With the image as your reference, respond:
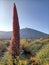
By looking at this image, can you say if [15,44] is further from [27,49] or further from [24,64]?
[24,64]

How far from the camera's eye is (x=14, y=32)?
15.4 meters

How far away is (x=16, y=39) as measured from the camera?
1530 centimetres

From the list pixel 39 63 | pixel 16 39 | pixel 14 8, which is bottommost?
pixel 39 63

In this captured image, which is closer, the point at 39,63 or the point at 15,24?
the point at 39,63

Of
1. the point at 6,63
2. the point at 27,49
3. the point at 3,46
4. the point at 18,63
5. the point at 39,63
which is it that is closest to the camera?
the point at 18,63

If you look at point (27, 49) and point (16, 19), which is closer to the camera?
point (16, 19)

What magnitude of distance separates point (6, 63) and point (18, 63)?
120 centimetres

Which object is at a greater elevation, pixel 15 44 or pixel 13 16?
pixel 13 16

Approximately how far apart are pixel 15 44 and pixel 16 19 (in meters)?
1.69

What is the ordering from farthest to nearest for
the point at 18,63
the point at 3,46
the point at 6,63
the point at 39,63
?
1. the point at 3,46
2. the point at 39,63
3. the point at 6,63
4. the point at 18,63

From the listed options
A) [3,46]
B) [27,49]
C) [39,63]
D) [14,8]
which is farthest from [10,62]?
[3,46]

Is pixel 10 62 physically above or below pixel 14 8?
below

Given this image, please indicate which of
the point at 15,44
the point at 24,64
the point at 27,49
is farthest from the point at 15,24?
the point at 24,64

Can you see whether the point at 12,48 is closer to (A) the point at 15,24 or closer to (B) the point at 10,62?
(A) the point at 15,24
